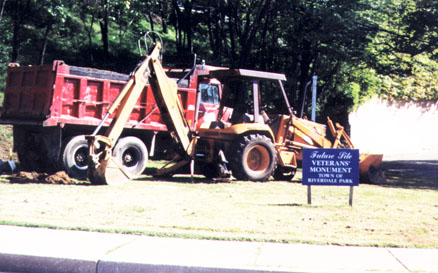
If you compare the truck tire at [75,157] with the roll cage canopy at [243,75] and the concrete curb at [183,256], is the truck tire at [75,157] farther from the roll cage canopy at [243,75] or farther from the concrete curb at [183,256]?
the concrete curb at [183,256]

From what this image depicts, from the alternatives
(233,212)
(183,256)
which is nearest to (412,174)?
(233,212)

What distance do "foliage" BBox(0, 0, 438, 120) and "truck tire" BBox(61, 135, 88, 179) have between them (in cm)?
668

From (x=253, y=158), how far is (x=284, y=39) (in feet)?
38.2

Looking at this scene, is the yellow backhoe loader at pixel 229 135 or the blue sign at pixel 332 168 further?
the yellow backhoe loader at pixel 229 135

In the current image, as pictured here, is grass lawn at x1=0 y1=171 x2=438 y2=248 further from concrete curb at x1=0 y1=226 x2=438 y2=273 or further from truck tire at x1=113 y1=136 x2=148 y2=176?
truck tire at x1=113 y1=136 x2=148 y2=176

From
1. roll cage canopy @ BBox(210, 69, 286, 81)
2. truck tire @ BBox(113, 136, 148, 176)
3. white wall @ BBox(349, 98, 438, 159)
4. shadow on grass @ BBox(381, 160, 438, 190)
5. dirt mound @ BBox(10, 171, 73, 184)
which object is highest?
roll cage canopy @ BBox(210, 69, 286, 81)

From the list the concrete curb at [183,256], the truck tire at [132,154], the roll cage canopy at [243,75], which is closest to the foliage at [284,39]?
the roll cage canopy at [243,75]

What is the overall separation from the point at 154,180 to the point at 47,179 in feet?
9.07

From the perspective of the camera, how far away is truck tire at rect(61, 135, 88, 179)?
1525 centimetres

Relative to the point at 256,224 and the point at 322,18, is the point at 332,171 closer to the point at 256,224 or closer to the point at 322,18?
the point at 256,224

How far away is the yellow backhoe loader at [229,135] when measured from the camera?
1439 centimetres

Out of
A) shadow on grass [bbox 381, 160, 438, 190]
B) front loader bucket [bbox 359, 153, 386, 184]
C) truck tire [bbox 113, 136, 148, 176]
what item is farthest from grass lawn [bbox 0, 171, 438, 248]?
front loader bucket [bbox 359, 153, 386, 184]

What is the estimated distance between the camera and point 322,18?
874 inches

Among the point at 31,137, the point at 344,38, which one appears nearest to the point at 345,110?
the point at 344,38
